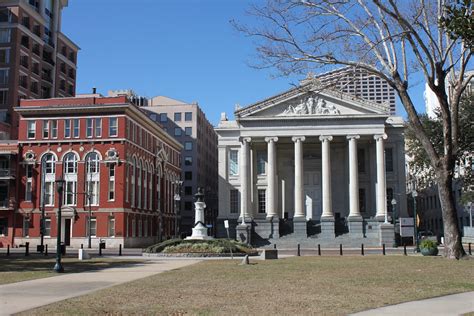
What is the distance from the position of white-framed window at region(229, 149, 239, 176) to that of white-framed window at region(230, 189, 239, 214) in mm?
2415

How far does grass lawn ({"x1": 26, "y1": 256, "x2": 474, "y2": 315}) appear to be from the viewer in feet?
40.1

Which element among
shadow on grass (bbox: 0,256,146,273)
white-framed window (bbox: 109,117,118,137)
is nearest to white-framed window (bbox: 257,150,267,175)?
white-framed window (bbox: 109,117,118,137)

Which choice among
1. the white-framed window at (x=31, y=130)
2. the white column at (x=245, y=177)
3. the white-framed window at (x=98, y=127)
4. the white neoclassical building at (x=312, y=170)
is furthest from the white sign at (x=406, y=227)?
the white-framed window at (x=31, y=130)

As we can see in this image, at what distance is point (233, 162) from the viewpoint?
75.8 meters

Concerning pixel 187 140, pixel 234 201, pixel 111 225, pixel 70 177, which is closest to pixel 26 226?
pixel 70 177

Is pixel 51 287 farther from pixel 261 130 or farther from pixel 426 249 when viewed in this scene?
pixel 261 130

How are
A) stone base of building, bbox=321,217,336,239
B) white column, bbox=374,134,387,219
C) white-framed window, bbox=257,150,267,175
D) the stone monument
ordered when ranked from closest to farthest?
the stone monument, stone base of building, bbox=321,217,336,239, white column, bbox=374,134,387,219, white-framed window, bbox=257,150,267,175

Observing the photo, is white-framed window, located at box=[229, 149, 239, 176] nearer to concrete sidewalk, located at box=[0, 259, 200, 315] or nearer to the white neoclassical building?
the white neoclassical building

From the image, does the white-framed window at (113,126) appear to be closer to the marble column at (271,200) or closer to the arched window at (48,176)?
the arched window at (48,176)

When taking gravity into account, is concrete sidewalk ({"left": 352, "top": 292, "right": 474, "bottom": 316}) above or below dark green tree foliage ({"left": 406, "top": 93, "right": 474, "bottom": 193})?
below

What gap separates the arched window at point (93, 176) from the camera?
66.9 meters

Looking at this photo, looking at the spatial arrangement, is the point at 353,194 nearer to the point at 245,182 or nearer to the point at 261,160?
the point at 245,182

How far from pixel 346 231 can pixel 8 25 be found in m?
54.2

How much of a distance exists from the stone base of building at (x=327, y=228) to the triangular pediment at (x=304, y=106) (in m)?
12.3
